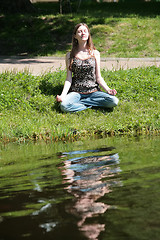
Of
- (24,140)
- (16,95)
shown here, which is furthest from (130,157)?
(16,95)

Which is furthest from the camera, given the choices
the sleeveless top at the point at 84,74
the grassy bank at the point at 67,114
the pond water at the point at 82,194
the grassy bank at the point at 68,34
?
the grassy bank at the point at 68,34

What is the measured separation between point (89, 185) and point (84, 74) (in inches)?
193

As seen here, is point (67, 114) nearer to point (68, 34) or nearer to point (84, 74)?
point (84, 74)

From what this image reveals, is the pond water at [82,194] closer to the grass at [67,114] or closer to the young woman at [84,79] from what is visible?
the grass at [67,114]

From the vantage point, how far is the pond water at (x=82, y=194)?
8.25ft

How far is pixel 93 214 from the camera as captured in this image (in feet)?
8.98

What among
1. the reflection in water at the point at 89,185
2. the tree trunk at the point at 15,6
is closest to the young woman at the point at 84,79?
the reflection in water at the point at 89,185

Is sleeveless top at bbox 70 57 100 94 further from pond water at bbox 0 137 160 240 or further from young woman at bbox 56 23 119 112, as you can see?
pond water at bbox 0 137 160 240

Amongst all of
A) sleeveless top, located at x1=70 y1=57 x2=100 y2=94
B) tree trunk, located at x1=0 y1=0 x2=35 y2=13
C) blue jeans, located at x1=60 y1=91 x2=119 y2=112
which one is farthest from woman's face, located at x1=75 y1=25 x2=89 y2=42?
tree trunk, located at x1=0 y1=0 x2=35 y2=13

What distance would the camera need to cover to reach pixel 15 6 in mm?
22781

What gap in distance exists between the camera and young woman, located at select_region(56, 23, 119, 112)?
26.2 ft

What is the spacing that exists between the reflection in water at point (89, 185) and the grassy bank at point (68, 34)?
1099cm

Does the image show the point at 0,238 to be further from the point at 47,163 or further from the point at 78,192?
the point at 47,163

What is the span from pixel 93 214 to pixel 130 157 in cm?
204
